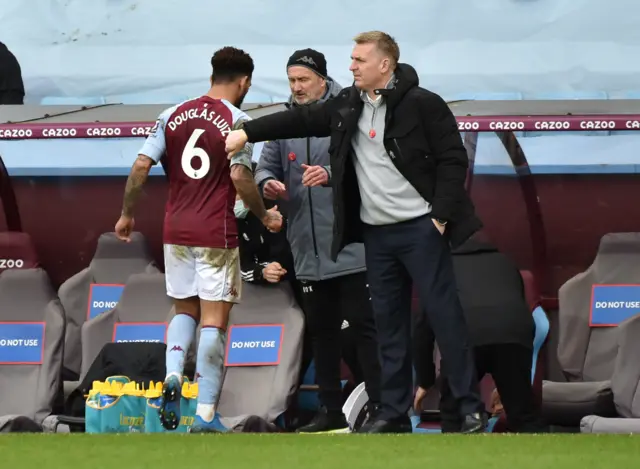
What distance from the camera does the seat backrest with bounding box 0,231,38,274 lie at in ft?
31.6

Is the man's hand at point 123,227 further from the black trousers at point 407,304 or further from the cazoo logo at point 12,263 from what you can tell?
the cazoo logo at point 12,263

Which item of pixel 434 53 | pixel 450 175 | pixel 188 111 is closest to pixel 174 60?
pixel 434 53

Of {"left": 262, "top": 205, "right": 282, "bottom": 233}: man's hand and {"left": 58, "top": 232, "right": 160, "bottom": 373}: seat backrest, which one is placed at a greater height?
{"left": 262, "top": 205, "right": 282, "bottom": 233}: man's hand

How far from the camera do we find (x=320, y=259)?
7973 millimetres

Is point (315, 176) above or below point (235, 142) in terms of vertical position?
below

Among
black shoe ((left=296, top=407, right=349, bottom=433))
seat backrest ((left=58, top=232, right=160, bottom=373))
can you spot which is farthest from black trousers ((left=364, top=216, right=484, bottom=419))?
seat backrest ((left=58, top=232, right=160, bottom=373))

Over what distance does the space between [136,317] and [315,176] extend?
2.22 meters

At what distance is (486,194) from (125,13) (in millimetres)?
2923

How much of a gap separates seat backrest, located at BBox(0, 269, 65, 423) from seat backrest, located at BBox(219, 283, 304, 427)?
1.01 meters

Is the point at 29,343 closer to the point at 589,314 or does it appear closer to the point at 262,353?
the point at 262,353

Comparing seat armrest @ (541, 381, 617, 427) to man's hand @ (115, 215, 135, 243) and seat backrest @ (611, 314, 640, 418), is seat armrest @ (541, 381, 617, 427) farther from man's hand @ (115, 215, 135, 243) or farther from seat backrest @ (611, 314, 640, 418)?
man's hand @ (115, 215, 135, 243)

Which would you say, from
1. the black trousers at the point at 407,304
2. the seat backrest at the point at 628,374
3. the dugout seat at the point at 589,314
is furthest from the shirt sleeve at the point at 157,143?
the dugout seat at the point at 589,314

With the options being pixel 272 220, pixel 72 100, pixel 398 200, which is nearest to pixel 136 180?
pixel 272 220

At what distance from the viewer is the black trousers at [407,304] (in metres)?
6.86
